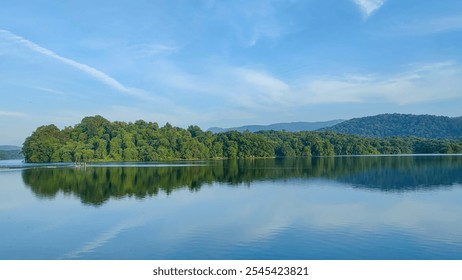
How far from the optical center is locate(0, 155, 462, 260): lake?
1561 centimetres

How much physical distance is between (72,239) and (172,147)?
95095 millimetres

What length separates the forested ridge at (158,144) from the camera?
103000 mm

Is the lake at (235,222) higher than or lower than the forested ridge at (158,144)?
lower

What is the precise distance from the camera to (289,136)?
468 feet

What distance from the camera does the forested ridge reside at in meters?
103

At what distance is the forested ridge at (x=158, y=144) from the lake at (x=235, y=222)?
6895 centimetres

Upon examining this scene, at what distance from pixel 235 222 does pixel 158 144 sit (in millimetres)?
91150

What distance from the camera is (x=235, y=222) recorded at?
831 inches

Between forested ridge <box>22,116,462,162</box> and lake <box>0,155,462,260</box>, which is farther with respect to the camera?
Answer: forested ridge <box>22,116,462,162</box>

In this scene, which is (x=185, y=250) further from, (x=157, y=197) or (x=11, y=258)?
(x=157, y=197)

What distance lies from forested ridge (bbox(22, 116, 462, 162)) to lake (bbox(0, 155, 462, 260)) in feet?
226

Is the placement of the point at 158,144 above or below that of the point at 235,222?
above

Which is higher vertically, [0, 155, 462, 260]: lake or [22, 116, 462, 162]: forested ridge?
[22, 116, 462, 162]: forested ridge

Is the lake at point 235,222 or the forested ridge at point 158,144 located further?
the forested ridge at point 158,144
